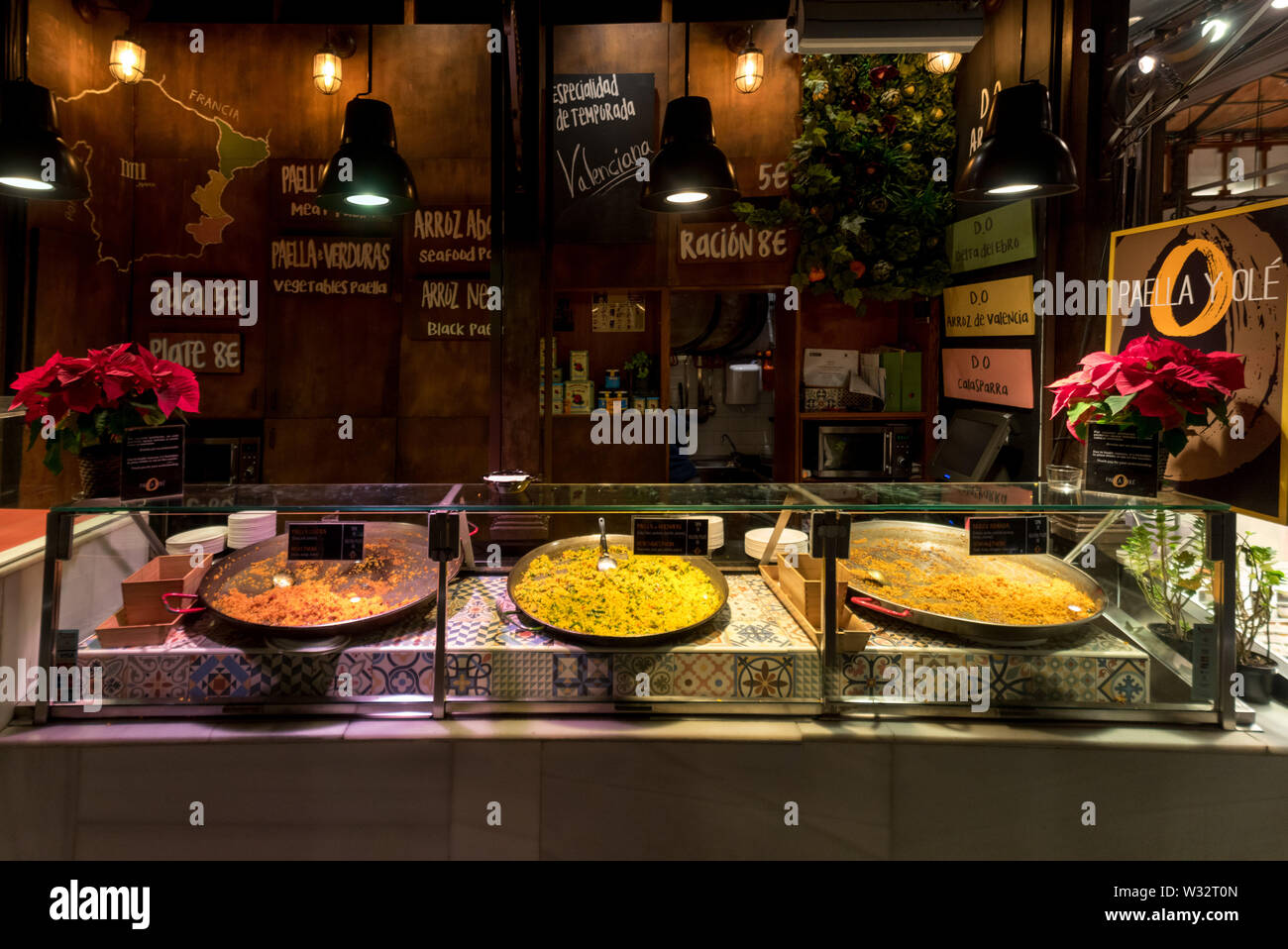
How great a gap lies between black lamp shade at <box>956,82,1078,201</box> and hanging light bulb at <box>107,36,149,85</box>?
503 centimetres

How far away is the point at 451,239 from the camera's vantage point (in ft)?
15.7

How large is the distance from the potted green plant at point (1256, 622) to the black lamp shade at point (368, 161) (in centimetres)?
308

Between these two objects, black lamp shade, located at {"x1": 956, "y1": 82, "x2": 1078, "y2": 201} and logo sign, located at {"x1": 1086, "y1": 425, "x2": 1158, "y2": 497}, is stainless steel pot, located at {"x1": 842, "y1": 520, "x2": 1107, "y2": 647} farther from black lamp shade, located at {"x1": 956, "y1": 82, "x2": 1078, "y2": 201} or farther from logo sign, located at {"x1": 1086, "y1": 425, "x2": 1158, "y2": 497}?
black lamp shade, located at {"x1": 956, "y1": 82, "x2": 1078, "y2": 201}

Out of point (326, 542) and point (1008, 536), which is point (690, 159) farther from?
point (326, 542)

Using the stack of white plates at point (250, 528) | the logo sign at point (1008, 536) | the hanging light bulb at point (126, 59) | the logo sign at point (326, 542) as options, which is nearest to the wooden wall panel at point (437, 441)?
the hanging light bulb at point (126, 59)

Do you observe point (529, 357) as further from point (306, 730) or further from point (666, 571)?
point (306, 730)

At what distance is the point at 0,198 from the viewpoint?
12.7 feet

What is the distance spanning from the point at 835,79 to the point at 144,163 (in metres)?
4.54

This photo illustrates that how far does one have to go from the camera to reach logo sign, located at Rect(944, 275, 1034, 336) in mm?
3721

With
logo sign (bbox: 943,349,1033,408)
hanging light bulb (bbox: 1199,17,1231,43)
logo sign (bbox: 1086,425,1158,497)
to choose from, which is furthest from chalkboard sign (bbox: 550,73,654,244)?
logo sign (bbox: 1086,425,1158,497)

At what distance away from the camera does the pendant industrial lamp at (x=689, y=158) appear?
2742 millimetres

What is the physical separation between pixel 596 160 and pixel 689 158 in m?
2.07

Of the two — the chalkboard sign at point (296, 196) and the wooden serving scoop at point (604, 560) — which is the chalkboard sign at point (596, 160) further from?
the wooden serving scoop at point (604, 560)

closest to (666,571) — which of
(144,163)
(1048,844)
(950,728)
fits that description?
(950,728)
